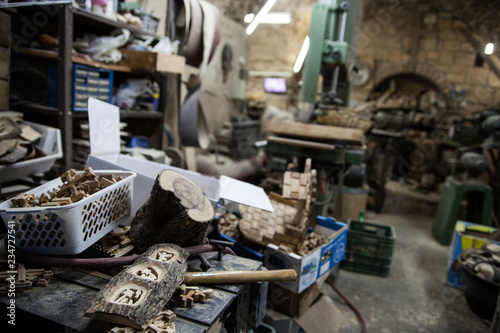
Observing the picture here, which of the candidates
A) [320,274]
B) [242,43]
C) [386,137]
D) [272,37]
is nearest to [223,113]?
[242,43]

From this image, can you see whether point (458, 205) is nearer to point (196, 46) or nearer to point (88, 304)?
point (196, 46)

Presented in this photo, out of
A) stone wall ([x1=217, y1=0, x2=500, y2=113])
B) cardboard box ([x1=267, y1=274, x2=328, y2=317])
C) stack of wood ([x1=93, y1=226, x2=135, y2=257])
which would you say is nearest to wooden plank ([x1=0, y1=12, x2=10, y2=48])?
stack of wood ([x1=93, y1=226, x2=135, y2=257])

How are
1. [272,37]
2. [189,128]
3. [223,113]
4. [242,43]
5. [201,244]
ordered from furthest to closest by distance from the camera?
[272,37], [242,43], [223,113], [189,128], [201,244]

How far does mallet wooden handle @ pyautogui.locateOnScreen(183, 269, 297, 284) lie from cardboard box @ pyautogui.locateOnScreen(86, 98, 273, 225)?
16.3 inches

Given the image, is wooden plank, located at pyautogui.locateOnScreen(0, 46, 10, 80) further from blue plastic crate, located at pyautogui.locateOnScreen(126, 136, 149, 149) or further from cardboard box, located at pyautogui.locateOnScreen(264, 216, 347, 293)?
cardboard box, located at pyautogui.locateOnScreen(264, 216, 347, 293)

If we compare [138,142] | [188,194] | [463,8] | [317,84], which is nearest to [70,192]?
[188,194]

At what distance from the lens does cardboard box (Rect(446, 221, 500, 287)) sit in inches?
116

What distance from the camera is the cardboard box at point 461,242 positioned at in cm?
295

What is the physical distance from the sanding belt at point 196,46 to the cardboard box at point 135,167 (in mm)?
1215

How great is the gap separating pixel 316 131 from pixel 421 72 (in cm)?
629

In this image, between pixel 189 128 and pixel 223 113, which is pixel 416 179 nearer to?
pixel 223 113

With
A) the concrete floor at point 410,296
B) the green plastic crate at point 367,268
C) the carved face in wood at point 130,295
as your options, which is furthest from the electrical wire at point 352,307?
the carved face in wood at point 130,295

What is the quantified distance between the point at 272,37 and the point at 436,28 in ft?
12.5

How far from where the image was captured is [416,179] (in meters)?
7.75
